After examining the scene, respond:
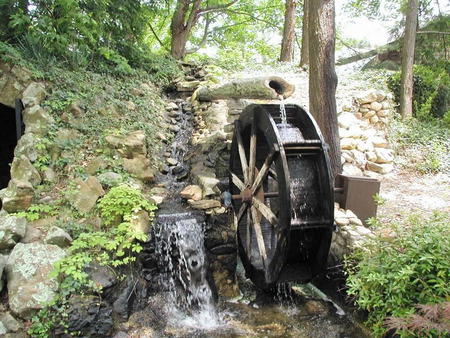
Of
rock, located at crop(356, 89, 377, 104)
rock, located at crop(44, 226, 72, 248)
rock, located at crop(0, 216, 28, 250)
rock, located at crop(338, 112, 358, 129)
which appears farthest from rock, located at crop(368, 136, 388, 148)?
rock, located at crop(0, 216, 28, 250)

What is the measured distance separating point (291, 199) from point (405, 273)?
1.38 metres

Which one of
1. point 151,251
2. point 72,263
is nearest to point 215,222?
Result: point 151,251

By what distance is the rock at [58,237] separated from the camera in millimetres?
3621

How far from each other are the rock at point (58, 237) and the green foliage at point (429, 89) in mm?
7809

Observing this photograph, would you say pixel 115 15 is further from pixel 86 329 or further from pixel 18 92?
pixel 86 329

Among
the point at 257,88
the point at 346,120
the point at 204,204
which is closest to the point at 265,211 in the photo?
the point at 204,204

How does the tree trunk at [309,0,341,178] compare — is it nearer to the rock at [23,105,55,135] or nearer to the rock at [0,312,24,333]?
the rock at [23,105,55,135]

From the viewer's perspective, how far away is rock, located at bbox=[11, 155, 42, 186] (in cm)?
425

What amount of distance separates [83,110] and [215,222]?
291cm

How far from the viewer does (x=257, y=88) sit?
5172mm

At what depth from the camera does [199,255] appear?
427 cm

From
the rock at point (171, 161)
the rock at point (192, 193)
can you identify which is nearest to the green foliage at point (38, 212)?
the rock at point (192, 193)

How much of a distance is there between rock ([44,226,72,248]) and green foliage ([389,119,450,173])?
6.19m

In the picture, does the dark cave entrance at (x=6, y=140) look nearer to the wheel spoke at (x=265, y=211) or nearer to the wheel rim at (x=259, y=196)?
the wheel rim at (x=259, y=196)
